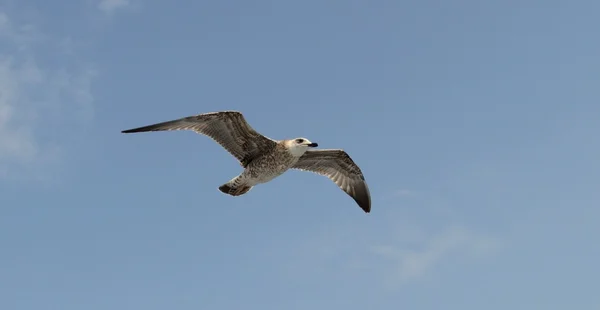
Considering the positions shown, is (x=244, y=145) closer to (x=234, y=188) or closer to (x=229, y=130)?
(x=229, y=130)

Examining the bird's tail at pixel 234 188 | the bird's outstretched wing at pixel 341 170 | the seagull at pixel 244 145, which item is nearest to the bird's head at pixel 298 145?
the seagull at pixel 244 145

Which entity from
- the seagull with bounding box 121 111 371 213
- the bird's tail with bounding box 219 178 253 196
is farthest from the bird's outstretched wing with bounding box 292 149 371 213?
the bird's tail with bounding box 219 178 253 196

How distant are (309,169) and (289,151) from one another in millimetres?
3553

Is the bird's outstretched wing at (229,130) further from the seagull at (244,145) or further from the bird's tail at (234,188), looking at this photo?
the bird's tail at (234,188)

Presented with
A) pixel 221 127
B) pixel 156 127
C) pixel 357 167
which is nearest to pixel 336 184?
pixel 357 167

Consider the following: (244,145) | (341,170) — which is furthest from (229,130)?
(341,170)

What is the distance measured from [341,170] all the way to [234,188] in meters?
4.73

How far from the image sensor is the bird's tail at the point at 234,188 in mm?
20953

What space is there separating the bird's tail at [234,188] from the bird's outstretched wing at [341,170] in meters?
2.90

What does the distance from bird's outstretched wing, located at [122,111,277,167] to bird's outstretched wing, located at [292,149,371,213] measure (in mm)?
2957

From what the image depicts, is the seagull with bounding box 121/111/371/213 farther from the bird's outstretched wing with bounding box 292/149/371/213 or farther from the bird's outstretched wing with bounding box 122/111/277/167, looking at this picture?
the bird's outstretched wing with bounding box 292/149/371/213

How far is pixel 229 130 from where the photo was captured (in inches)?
791

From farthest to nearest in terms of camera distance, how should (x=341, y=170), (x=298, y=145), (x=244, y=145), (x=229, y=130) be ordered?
1. (x=341, y=170)
2. (x=244, y=145)
3. (x=298, y=145)
4. (x=229, y=130)

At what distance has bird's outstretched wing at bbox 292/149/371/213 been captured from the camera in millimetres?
23500
